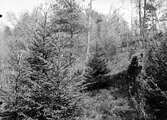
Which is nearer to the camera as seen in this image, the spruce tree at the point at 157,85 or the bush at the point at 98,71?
the spruce tree at the point at 157,85

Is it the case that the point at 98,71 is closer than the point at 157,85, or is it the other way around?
the point at 157,85

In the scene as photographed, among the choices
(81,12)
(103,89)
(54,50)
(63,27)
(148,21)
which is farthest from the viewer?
(148,21)

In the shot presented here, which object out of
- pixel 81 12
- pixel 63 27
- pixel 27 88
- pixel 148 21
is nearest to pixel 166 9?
pixel 148 21

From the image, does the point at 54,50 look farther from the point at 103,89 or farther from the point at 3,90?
the point at 103,89

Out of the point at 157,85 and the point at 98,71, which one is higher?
the point at 157,85

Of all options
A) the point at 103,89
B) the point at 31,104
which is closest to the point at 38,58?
the point at 31,104

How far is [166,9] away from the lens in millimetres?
22609

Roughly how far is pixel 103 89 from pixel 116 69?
2044 mm

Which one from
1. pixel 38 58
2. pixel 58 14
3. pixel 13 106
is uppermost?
pixel 58 14

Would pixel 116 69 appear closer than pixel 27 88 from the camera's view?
No

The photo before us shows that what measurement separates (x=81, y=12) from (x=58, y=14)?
2699 millimetres

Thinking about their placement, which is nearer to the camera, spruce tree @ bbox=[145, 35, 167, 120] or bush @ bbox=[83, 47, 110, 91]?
spruce tree @ bbox=[145, 35, 167, 120]

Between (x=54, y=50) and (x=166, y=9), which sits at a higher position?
(x=166, y=9)

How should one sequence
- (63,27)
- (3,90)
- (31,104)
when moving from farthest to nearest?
(63,27) → (3,90) → (31,104)
